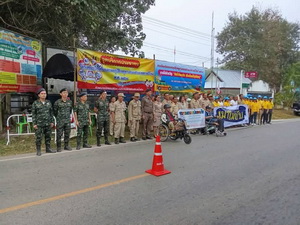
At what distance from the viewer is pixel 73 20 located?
1118cm

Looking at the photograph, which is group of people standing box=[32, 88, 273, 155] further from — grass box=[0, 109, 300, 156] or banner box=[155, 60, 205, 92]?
banner box=[155, 60, 205, 92]

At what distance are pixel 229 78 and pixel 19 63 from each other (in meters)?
32.5

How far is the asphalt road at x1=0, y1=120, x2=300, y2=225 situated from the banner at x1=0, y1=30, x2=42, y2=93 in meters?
3.20

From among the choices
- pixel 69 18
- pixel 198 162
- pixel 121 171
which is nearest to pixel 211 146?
pixel 198 162

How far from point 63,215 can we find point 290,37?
43.7 meters

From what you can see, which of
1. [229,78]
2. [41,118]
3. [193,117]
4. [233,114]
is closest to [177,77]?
[193,117]

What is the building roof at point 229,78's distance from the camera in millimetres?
36278

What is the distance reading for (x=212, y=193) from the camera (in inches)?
172

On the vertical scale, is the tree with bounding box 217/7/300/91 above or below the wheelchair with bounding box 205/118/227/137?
above

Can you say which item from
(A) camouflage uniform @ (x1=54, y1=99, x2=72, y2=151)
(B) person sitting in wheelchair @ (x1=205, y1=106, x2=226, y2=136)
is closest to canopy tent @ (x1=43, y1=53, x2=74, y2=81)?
(A) camouflage uniform @ (x1=54, y1=99, x2=72, y2=151)

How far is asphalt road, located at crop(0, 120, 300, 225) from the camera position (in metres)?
3.51

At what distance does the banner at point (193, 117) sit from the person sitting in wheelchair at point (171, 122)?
0.91m

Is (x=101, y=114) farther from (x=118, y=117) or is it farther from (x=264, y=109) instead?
(x=264, y=109)

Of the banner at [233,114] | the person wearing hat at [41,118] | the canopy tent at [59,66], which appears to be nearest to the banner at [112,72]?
the canopy tent at [59,66]
